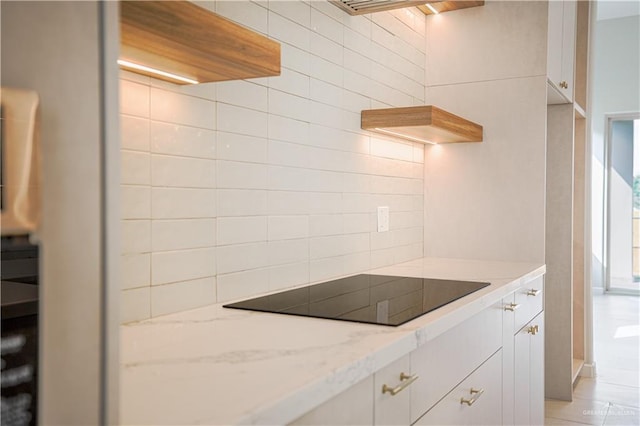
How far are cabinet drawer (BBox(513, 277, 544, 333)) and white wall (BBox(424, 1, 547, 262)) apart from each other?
232 millimetres

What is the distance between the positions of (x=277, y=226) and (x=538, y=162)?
1.54 meters

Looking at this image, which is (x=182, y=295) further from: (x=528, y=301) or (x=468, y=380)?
(x=528, y=301)

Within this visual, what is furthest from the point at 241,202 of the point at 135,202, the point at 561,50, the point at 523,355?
the point at 561,50

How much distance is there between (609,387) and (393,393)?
312 cm

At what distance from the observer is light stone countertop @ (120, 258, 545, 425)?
0.81 m

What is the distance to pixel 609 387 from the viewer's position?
3.71 metres

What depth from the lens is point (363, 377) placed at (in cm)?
107

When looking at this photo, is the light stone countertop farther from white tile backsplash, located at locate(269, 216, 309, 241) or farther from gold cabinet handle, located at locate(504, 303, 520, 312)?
gold cabinet handle, located at locate(504, 303, 520, 312)

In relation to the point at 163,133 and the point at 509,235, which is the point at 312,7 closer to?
the point at 163,133

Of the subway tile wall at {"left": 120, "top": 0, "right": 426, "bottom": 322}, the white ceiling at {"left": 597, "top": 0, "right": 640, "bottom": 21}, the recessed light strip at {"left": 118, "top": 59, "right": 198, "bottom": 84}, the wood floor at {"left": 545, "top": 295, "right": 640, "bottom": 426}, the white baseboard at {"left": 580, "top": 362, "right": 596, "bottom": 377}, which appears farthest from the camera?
the white ceiling at {"left": 597, "top": 0, "right": 640, "bottom": 21}

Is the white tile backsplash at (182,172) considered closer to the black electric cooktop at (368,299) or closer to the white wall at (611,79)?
the black electric cooktop at (368,299)

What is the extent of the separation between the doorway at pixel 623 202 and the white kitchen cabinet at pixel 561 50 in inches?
179

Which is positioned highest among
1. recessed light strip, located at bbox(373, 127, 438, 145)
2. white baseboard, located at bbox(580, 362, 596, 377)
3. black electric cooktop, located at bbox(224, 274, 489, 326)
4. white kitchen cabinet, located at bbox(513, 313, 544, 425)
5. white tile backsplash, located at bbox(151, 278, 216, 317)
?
recessed light strip, located at bbox(373, 127, 438, 145)

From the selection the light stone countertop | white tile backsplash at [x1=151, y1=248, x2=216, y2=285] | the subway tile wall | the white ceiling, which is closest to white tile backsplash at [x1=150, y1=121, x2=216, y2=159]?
the subway tile wall
